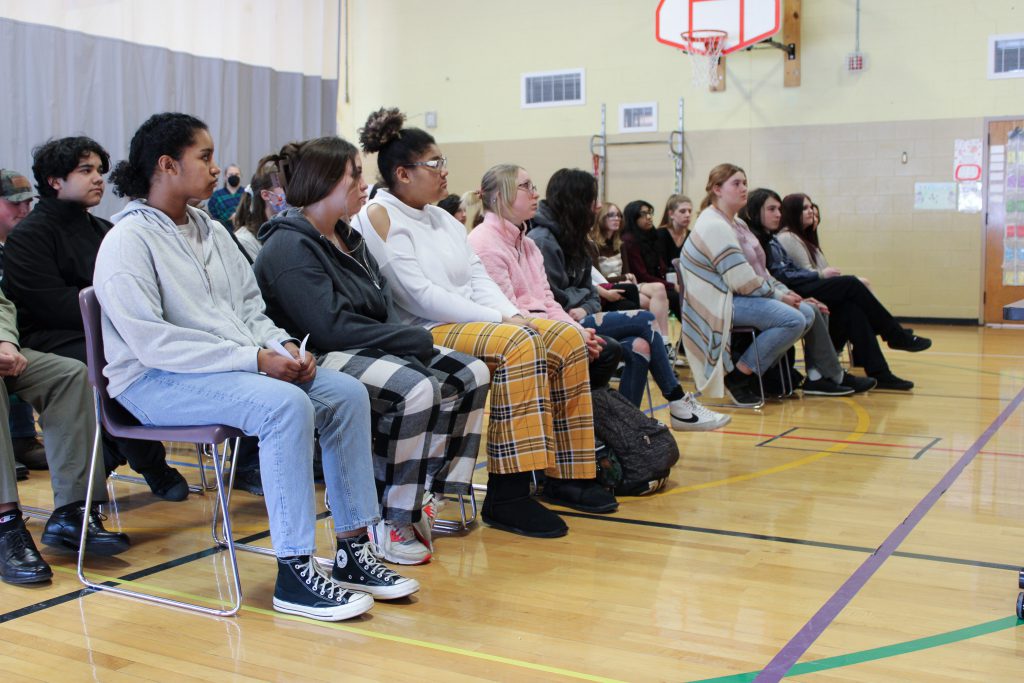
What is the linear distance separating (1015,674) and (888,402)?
3.55 metres

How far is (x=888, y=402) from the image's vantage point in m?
5.39

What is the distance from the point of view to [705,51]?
362 inches

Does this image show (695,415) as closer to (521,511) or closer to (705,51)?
(521,511)

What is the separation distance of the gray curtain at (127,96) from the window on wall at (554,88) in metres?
1.98

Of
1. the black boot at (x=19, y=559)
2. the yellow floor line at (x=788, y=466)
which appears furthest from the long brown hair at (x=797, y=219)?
the black boot at (x=19, y=559)

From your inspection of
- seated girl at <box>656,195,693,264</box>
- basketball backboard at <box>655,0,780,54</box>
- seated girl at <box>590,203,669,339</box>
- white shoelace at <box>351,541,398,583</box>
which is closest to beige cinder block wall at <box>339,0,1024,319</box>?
basketball backboard at <box>655,0,780,54</box>

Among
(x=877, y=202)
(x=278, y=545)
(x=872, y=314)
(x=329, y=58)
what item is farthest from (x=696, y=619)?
(x=329, y=58)

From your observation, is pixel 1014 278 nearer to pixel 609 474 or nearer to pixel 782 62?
pixel 782 62

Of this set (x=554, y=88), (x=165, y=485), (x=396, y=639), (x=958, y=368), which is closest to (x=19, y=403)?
(x=165, y=485)

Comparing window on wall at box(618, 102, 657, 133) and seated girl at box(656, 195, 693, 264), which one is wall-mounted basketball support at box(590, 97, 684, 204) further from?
seated girl at box(656, 195, 693, 264)

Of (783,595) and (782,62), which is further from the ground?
(782,62)

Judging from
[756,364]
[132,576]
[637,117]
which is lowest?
[132,576]

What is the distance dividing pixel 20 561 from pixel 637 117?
8.56 m

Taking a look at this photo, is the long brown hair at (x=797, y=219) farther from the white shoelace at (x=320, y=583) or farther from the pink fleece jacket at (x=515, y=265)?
the white shoelace at (x=320, y=583)
